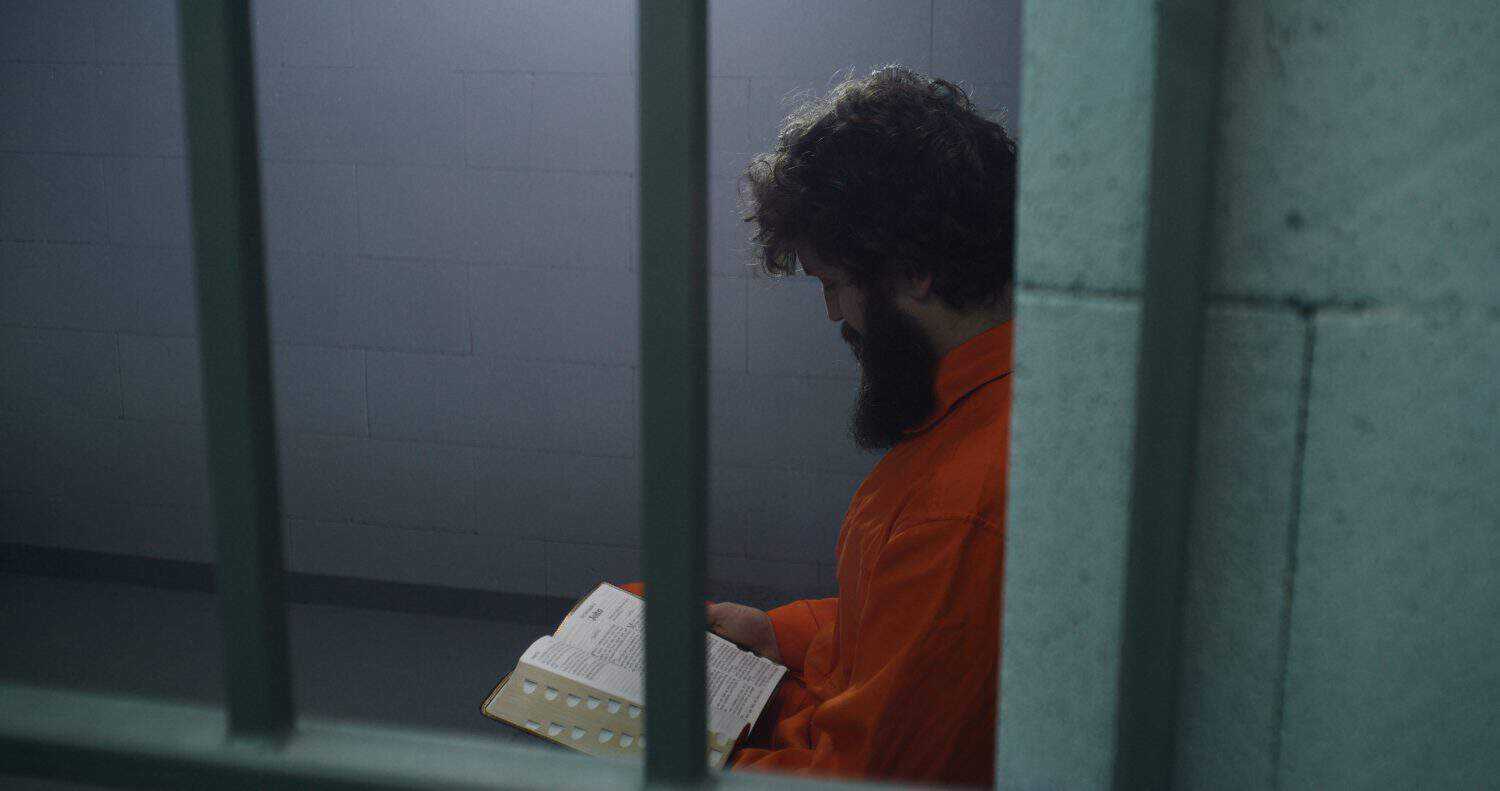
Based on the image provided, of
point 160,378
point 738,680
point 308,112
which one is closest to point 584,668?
point 738,680

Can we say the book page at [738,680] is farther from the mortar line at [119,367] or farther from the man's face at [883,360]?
the mortar line at [119,367]

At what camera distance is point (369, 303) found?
2934 millimetres

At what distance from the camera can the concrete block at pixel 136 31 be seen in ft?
9.61

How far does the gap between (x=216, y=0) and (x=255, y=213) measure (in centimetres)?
9

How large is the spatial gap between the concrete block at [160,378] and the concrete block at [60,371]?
5cm

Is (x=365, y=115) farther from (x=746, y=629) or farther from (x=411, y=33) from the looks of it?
(x=746, y=629)

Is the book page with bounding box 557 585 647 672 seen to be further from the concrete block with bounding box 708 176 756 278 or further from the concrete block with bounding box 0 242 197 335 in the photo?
the concrete block with bounding box 0 242 197 335

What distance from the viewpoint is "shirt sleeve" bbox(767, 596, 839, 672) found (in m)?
1.53

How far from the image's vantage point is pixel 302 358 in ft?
9.91

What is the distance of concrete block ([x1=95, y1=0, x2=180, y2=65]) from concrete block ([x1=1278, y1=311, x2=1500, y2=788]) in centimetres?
327

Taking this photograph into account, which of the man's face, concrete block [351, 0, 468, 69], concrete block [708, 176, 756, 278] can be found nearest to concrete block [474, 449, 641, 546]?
concrete block [708, 176, 756, 278]

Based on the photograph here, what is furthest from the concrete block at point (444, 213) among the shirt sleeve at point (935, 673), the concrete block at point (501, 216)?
the shirt sleeve at point (935, 673)

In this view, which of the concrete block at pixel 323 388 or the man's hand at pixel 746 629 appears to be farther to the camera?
the concrete block at pixel 323 388

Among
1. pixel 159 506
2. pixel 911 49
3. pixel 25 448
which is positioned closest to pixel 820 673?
pixel 911 49
